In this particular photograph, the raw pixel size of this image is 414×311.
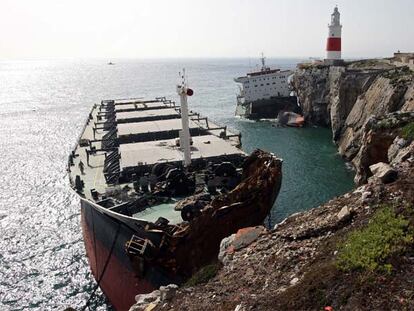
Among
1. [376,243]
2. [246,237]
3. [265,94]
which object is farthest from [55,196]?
[265,94]

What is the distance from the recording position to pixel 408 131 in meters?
17.4

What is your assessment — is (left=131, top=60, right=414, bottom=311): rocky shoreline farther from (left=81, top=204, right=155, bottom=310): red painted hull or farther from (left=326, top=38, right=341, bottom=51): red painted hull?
(left=326, top=38, right=341, bottom=51): red painted hull

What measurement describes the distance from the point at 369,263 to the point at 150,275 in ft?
44.2

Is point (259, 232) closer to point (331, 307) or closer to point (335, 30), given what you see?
point (331, 307)

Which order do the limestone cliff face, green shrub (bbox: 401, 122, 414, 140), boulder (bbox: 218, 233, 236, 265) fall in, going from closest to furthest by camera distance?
1. boulder (bbox: 218, 233, 236, 265)
2. green shrub (bbox: 401, 122, 414, 140)
3. the limestone cliff face

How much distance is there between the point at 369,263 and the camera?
958 cm

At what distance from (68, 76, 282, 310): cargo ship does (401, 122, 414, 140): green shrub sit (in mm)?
6767

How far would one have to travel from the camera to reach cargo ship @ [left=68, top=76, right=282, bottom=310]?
2009 centimetres

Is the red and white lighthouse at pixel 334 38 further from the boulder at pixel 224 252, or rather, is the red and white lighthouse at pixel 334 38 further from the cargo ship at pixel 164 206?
the boulder at pixel 224 252

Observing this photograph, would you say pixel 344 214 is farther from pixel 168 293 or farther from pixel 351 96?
pixel 351 96

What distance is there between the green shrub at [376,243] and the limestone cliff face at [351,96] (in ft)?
80.7

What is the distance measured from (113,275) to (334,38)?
213 feet

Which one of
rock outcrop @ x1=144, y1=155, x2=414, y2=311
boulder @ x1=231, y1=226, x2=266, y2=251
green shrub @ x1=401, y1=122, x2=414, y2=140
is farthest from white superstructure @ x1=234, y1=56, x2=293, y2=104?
boulder @ x1=231, y1=226, x2=266, y2=251

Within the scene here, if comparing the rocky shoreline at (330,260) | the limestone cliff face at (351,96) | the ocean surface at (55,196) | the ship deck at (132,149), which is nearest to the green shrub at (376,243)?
the rocky shoreline at (330,260)
